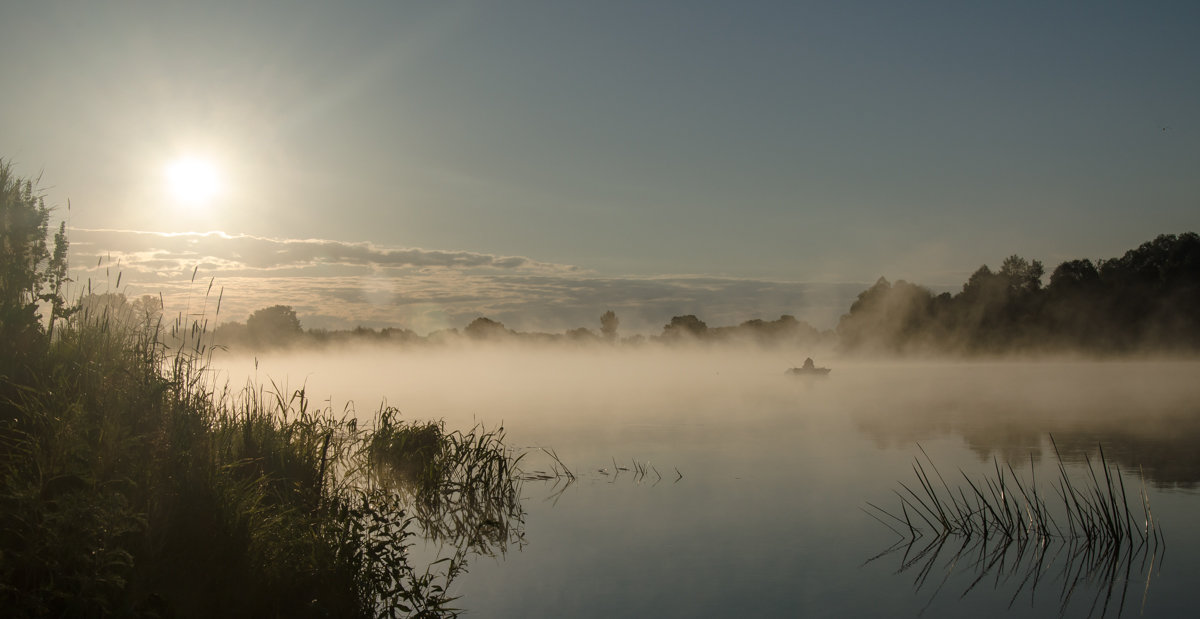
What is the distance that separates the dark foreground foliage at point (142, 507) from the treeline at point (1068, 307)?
7832cm

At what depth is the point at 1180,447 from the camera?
2142 cm

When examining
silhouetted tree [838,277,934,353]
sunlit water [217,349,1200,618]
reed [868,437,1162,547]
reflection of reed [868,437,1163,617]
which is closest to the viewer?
sunlit water [217,349,1200,618]

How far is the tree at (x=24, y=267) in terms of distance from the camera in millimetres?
8945

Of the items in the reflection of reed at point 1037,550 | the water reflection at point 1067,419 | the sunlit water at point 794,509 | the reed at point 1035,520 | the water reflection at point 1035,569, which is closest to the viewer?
the water reflection at point 1035,569

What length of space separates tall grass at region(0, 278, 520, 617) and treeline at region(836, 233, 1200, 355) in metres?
78.0

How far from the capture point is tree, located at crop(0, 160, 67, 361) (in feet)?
29.3

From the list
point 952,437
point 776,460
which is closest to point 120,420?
point 776,460

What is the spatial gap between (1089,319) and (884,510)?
2896 inches

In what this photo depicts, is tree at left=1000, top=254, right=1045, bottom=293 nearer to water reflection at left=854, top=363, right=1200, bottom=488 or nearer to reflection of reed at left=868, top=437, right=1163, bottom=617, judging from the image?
water reflection at left=854, top=363, right=1200, bottom=488

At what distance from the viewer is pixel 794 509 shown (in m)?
13.9

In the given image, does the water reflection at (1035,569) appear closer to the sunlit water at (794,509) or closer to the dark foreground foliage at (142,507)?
the sunlit water at (794,509)

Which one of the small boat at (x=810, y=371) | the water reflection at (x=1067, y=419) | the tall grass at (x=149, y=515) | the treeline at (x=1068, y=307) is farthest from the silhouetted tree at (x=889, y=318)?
the tall grass at (x=149, y=515)

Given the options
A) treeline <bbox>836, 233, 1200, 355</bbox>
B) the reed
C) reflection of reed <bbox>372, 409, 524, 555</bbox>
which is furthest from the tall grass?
treeline <bbox>836, 233, 1200, 355</bbox>

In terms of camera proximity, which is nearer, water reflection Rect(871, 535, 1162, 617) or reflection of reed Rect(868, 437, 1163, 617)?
water reflection Rect(871, 535, 1162, 617)
